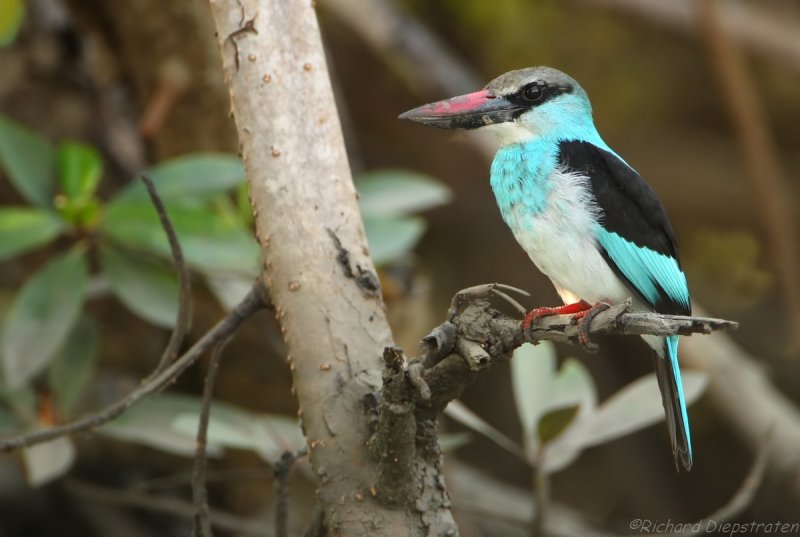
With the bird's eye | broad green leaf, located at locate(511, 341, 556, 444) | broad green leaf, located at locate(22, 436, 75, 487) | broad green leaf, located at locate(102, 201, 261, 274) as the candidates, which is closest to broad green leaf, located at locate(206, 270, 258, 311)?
broad green leaf, located at locate(102, 201, 261, 274)

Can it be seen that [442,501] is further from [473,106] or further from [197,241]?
[197,241]

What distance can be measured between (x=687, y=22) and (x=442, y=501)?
11.2 ft

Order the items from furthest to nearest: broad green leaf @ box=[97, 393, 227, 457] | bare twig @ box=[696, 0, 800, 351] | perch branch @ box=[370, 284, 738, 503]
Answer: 1. bare twig @ box=[696, 0, 800, 351]
2. broad green leaf @ box=[97, 393, 227, 457]
3. perch branch @ box=[370, 284, 738, 503]

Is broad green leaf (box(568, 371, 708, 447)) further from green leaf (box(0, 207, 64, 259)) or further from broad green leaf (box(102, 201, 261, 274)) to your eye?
green leaf (box(0, 207, 64, 259))

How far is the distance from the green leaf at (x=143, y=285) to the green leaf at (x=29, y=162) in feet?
0.81

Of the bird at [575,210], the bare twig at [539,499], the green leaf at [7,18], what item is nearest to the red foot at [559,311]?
the bird at [575,210]

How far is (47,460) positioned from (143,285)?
465 millimetres

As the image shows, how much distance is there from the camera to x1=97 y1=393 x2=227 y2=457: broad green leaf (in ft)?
8.27

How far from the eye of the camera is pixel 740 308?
4629 millimetres

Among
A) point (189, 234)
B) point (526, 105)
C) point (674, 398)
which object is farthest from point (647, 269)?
point (189, 234)

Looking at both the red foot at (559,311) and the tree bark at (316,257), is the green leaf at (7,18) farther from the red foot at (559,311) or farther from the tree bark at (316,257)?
the red foot at (559,311)

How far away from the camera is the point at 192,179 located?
2598 millimetres

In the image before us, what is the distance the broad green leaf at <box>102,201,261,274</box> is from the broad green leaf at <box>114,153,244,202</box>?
6 cm

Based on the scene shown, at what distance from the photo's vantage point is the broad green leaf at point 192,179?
2582mm
